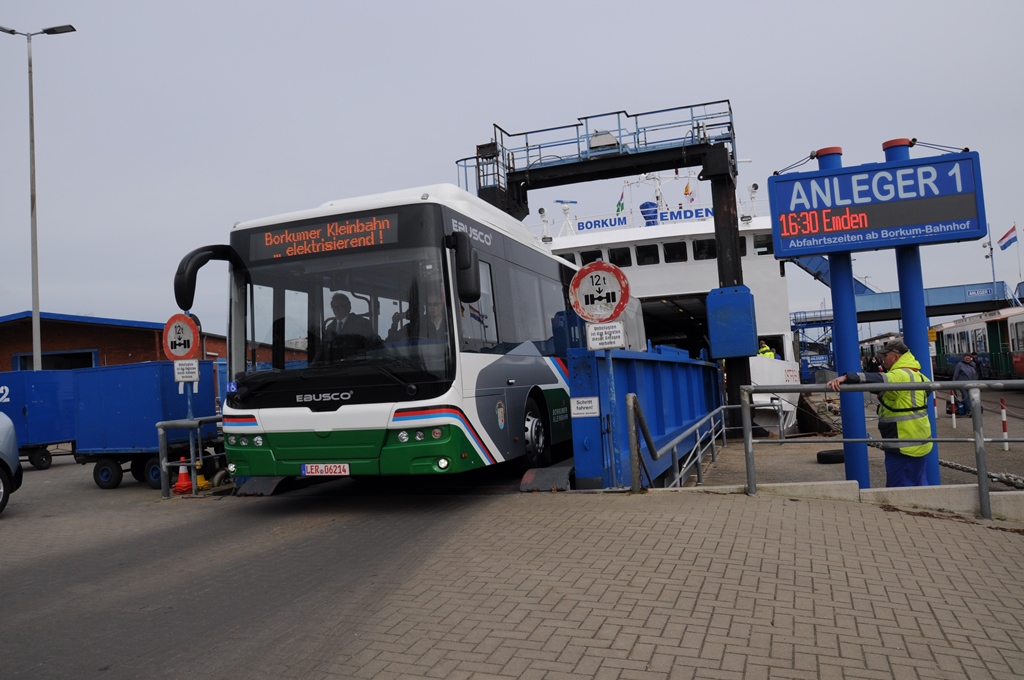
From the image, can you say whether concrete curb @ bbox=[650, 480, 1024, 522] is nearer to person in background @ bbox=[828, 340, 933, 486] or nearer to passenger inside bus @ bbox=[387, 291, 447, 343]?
person in background @ bbox=[828, 340, 933, 486]

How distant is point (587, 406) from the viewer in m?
8.62

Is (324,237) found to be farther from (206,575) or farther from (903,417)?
(903,417)

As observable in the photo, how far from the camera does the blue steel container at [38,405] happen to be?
16891 mm

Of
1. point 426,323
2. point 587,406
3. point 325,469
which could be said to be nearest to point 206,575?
point 325,469

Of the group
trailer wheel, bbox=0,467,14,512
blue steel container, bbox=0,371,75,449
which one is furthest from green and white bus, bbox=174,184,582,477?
blue steel container, bbox=0,371,75,449

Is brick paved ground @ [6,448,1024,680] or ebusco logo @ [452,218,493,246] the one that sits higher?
ebusco logo @ [452,218,493,246]

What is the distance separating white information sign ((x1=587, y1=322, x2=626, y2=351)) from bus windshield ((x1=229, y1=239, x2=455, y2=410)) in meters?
1.56

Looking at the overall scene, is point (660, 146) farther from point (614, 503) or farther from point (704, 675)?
point (704, 675)

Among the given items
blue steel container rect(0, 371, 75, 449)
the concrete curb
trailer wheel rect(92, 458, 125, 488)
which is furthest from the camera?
blue steel container rect(0, 371, 75, 449)

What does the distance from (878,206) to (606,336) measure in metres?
3.47

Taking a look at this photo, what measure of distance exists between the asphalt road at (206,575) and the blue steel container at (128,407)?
1.75m

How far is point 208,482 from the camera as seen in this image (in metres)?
11.6

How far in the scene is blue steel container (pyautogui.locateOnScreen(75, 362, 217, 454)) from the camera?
12.2 metres

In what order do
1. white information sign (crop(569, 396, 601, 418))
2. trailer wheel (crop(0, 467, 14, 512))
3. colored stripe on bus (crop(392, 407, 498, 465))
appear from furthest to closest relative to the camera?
1. trailer wheel (crop(0, 467, 14, 512))
2. white information sign (crop(569, 396, 601, 418))
3. colored stripe on bus (crop(392, 407, 498, 465))
